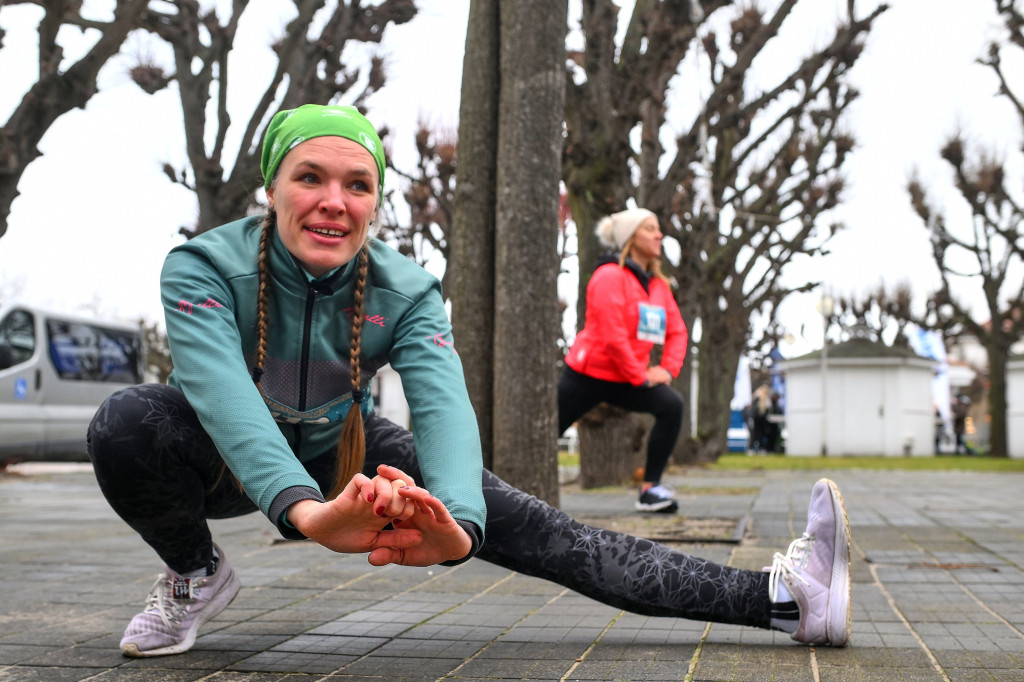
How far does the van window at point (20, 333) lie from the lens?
17109mm

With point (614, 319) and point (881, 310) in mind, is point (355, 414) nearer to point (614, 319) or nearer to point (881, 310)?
point (614, 319)

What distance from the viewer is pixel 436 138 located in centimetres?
1972

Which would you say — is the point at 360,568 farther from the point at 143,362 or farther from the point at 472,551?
the point at 143,362

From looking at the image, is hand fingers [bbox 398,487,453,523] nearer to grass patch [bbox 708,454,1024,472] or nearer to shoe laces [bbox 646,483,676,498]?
shoe laces [bbox 646,483,676,498]

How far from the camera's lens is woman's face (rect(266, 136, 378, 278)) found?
2.75 meters

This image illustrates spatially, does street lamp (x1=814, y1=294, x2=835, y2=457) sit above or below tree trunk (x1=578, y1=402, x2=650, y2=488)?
above

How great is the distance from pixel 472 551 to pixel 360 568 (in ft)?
8.46

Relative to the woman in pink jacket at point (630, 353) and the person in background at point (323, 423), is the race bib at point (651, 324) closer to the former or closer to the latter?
the woman in pink jacket at point (630, 353)

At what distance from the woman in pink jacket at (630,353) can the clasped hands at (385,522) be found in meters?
4.84

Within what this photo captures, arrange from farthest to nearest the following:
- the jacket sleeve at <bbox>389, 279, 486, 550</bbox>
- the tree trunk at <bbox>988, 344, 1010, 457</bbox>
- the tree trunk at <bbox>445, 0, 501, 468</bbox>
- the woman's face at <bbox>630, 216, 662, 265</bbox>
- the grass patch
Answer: the tree trunk at <bbox>988, 344, 1010, 457</bbox>
the grass patch
the woman's face at <bbox>630, 216, 662, 265</bbox>
the tree trunk at <bbox>445, 0, 501, 468</bbox>
the jacket sleeve at <bbox>389, 279, 486, 550</bbox>

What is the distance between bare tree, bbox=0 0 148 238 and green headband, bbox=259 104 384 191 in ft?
18.5

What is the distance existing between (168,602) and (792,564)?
1.73 metres

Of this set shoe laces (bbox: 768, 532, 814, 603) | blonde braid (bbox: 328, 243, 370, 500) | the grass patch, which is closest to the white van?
the grass patch

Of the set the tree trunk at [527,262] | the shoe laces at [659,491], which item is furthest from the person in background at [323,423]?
the shoe laces at [659,491]
